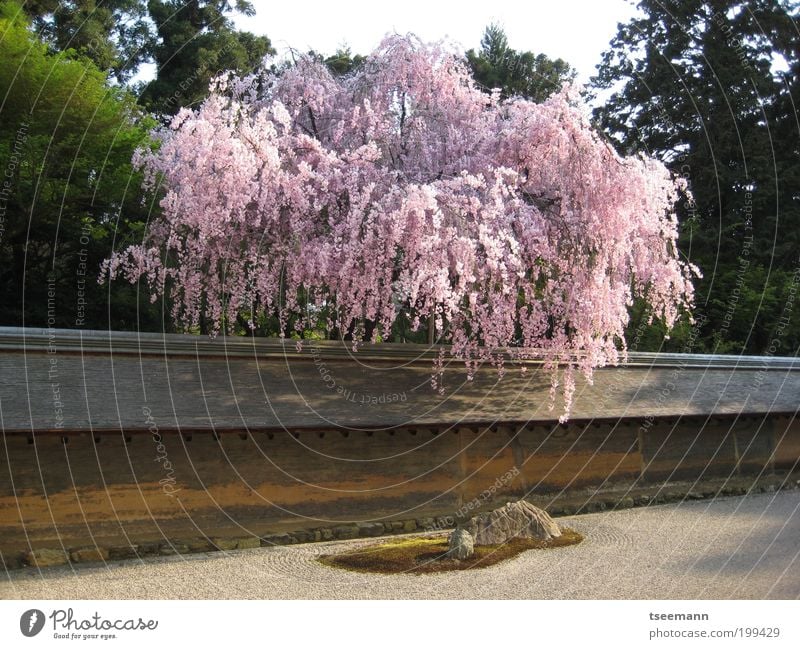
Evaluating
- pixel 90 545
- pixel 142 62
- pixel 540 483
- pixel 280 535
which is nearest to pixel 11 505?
pixel 90 545

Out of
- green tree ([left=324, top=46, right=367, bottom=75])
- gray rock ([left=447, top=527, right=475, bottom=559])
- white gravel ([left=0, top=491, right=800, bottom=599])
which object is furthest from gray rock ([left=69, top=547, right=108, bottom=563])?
green tree ([left=324, top=46, right=367, bottom=75])

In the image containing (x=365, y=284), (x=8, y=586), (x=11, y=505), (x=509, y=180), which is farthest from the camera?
(x=509, y=180)

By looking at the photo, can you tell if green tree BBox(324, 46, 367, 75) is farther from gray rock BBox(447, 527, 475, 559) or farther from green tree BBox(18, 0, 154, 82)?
gray rock BBox(447, 527, 475, 559)

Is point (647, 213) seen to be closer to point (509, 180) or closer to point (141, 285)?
point (509, 180)

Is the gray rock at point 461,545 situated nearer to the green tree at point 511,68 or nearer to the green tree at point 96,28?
the green tree at point 96,28

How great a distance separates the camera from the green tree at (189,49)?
26.6 meters

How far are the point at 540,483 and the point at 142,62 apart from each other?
21356mm

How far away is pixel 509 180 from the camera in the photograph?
1382cm

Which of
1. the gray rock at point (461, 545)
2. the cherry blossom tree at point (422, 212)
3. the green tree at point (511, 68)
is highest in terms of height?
the green tree at point (511, 68)

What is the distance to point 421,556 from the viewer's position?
1060 cm

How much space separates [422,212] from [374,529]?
435 centimetres
